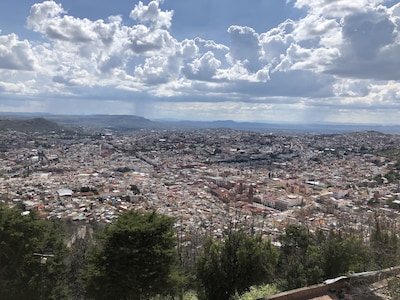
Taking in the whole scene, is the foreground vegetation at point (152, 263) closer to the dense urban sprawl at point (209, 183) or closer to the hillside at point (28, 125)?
the dense urban sprawl at point (209, 183)

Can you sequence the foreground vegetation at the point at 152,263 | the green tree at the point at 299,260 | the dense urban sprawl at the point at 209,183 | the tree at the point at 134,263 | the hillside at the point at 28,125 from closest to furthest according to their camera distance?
the tree at the point at 134,263 < the foreground vegetation at the point at 152,263 < the green tree at the point at 299,260 < the dense urban sprawl at the point at 209,183 < the hillside at the point at 28,125

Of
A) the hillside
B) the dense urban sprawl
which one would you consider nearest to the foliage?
the dense urban sprawl

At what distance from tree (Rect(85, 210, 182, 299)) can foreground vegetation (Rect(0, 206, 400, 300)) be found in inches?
0.9

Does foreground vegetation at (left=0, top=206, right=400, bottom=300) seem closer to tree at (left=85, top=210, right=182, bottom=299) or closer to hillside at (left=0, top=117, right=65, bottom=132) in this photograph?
tree at (left=85, top=210, right=182, bottom=299)

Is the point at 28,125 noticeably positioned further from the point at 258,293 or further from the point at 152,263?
the point at 258,293

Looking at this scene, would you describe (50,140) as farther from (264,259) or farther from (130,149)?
(264,259)

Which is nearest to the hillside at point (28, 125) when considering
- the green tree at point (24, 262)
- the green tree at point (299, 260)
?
the green tree at point (24, 262)

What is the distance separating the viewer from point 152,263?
26.9 feet

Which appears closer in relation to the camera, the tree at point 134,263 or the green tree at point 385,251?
the tree at point 134,263

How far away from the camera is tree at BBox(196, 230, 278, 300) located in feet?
31.3

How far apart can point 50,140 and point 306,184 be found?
233 feet

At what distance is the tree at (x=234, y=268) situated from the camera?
9531mm

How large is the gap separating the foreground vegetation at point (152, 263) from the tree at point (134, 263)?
2cm

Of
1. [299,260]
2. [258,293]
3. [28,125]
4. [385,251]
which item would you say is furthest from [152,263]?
[28,125]
